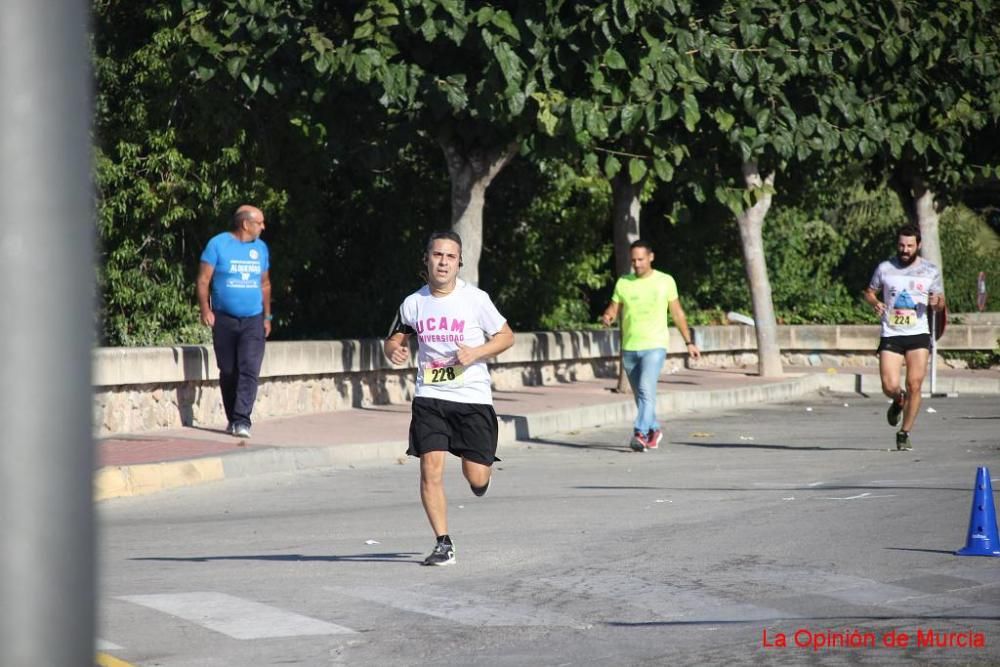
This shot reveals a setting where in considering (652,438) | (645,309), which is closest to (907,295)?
(645,309)

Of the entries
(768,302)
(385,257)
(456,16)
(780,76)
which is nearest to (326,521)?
(456,16)

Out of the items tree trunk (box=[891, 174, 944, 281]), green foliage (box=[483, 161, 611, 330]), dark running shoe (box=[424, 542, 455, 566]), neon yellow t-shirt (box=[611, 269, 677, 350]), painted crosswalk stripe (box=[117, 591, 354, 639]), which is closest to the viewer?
painted crosswalk stripe (box=[117, 591, 354, 639])

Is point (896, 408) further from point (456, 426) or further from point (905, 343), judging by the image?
point (456, 426)

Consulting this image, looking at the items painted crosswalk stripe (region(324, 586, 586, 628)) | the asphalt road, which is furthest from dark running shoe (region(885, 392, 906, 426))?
painted crosswalk stripe (region(324, 586, 586, 628))

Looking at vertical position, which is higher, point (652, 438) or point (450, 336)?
point (450, 336)

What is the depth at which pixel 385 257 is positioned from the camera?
73.6 ft

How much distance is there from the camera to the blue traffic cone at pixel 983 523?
811cm

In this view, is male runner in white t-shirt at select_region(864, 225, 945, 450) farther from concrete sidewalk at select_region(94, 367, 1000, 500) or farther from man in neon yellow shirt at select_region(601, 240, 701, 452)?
concrete sidewalk at select_region(94, 367, 1000, 500)

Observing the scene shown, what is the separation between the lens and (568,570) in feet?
25.7

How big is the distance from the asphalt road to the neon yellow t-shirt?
5.78 feet

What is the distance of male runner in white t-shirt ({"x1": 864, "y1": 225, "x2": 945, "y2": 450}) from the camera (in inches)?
550

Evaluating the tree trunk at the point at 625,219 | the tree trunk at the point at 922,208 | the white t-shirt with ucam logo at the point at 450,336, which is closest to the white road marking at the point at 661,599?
the white t-shirt with ucam logo at the point at 450,336

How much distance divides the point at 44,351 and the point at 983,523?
6.99 meters

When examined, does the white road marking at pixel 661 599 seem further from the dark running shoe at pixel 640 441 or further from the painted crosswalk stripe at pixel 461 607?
the dark running shoe at pixel 640 441
